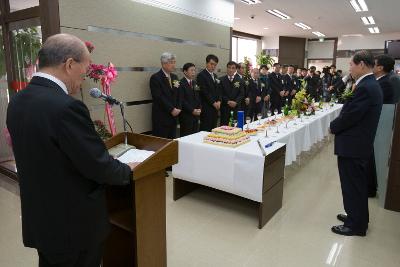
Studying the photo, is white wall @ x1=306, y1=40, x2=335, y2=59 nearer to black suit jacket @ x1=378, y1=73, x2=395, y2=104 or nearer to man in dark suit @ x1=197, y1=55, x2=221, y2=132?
man in dark suit @ x1=197, y1=55, x2=221, y2=132

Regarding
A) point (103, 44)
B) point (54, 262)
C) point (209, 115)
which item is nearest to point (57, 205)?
point (54, 262)

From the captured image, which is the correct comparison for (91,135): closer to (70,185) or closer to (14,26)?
(70,185)

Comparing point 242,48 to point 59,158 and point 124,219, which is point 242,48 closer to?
point 124,219

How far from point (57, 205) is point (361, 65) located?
2.42 metres

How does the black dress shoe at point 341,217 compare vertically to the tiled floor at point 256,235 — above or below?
above

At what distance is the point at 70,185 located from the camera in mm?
1205

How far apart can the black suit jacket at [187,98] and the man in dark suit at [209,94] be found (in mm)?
395

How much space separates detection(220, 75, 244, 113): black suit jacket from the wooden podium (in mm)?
3716

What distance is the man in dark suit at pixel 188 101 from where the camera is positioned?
457 cm

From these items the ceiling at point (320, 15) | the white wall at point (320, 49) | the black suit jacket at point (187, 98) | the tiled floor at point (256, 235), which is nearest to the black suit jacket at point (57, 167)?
the tiled floor at point (256, 235)

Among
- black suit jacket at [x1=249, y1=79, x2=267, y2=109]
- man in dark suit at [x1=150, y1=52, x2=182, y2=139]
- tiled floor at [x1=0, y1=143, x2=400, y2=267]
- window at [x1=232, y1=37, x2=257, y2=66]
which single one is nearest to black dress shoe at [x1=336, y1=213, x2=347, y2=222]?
tiled floor at [x1=0, y1=143, x2=400, y2=267]

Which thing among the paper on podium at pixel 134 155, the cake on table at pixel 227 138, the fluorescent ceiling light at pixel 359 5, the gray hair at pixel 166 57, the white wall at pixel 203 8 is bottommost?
the cake on table at pixel 227 138

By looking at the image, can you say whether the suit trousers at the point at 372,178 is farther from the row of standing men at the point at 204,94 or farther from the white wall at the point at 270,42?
the white wall at the point at 270,42

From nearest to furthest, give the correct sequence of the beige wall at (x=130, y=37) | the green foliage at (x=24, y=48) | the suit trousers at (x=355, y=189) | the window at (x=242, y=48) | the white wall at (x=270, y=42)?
the suit trousers at (x=355, y=189)
the beige wall at (x=130, y=37)
the green foliage at (x=24, y=48)
the window at (x=242, y=48)
the white wall at (x=270, y=42)
